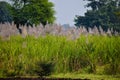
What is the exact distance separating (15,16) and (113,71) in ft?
73.7

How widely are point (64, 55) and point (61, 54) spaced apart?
3.6 inches

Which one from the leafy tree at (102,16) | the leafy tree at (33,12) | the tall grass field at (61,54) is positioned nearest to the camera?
the tall grass field at (61,54)

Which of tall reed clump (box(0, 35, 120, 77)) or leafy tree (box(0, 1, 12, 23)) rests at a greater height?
tall reed clump (box(0, 35, 120, 77))

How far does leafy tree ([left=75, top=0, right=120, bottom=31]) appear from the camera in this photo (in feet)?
116

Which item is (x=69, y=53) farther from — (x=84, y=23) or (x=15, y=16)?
(x=84, y=23)

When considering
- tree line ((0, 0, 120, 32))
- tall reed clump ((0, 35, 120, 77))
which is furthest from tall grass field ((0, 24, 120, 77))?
tree line ((0, 0, 120, 32))

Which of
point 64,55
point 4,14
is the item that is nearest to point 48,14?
point 4,14

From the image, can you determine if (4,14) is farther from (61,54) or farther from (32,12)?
(61,54)

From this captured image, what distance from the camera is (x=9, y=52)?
9945mm

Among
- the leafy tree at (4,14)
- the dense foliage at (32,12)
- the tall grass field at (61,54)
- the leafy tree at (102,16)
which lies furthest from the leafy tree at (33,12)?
the tall grass field at (61,54)

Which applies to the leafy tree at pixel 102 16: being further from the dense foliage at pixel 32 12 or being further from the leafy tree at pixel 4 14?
the leafy tree at pixel 4 14

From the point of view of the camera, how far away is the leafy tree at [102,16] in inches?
1395

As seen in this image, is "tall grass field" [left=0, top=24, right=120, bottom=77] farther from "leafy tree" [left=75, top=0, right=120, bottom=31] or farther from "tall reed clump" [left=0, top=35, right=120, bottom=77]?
"leafy tree" [left=75, top=0, right=120, bottom=31]

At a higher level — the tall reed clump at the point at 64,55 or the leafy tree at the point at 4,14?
the tall reed clump at the point at 64,55
